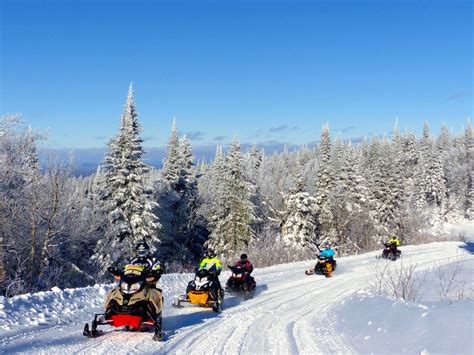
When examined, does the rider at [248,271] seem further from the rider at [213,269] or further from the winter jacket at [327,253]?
the winter jacket at [327,253]

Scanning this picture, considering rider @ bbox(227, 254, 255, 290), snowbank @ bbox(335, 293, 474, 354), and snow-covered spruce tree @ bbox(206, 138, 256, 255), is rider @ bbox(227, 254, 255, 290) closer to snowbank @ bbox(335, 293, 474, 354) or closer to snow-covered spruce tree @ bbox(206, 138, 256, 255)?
snowbank @ bbox(335, 293, 474, 354)

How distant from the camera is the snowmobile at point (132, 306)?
23.0ft

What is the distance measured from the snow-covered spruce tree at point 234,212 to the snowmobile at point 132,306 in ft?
97.1

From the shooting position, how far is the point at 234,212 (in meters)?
37.6

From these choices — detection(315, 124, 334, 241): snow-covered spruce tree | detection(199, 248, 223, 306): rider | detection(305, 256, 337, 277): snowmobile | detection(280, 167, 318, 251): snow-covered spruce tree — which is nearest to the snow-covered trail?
detection(199, 248, 223, 306): rider

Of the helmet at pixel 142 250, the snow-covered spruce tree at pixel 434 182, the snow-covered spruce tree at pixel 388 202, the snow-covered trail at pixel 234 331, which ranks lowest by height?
the snow-covered trail at pixel 234 331

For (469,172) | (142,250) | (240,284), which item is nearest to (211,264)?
(240,284)

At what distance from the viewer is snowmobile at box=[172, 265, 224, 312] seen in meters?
10.0

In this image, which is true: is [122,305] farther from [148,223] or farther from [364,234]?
[364,234]

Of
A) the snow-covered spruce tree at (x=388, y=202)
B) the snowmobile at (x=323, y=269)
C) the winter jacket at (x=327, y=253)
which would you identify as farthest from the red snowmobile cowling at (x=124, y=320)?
the snow-covered spruce tree at (x=388, y=202)

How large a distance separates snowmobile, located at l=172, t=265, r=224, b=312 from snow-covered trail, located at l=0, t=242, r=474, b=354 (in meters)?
0.18

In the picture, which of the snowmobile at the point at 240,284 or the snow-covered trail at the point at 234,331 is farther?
the snowmobile at the point at 240,284

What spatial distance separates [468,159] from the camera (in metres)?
86.1

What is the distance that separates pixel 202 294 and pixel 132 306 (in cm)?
312
